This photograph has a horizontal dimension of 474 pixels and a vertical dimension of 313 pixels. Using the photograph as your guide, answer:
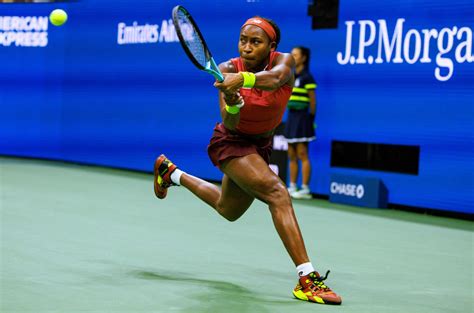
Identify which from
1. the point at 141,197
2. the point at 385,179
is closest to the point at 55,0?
the point at 141,197

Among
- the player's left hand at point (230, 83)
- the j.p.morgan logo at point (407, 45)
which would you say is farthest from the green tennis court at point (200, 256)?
the j.p.morgan logo at point (407, 45)

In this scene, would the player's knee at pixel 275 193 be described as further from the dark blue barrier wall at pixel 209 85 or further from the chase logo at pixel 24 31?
the chase logo at pixel 24 31

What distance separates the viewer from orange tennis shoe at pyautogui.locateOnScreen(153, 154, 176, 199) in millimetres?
6141

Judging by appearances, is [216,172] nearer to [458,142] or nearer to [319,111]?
[319,111]

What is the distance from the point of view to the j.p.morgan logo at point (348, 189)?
32.7ft

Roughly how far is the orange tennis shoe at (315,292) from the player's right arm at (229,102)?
3.21 feet

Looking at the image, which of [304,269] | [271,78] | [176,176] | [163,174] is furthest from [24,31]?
[304,269]

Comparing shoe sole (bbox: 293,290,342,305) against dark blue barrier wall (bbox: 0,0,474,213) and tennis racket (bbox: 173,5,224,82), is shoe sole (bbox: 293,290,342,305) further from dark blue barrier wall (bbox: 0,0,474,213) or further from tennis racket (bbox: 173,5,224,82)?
dark blue barrier wall (bbox: 0,0,474,213)

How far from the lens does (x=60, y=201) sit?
8.92m

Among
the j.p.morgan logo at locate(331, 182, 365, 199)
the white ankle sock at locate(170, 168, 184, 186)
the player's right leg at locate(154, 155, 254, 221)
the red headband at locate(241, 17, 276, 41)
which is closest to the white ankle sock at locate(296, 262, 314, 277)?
the player's right leg at locate(154, 155, 254, 221)

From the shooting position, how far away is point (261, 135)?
5148 mm

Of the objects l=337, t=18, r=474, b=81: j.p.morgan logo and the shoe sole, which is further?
l=337, t=18, r=474, b=81: j.p.morgan logo

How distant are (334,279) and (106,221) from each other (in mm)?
2827

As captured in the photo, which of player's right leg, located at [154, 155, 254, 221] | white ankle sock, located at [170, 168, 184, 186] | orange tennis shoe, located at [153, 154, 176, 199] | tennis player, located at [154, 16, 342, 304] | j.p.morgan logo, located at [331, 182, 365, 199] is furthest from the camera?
j.p.morgan logo, located at [331, 182, 365, 199]
